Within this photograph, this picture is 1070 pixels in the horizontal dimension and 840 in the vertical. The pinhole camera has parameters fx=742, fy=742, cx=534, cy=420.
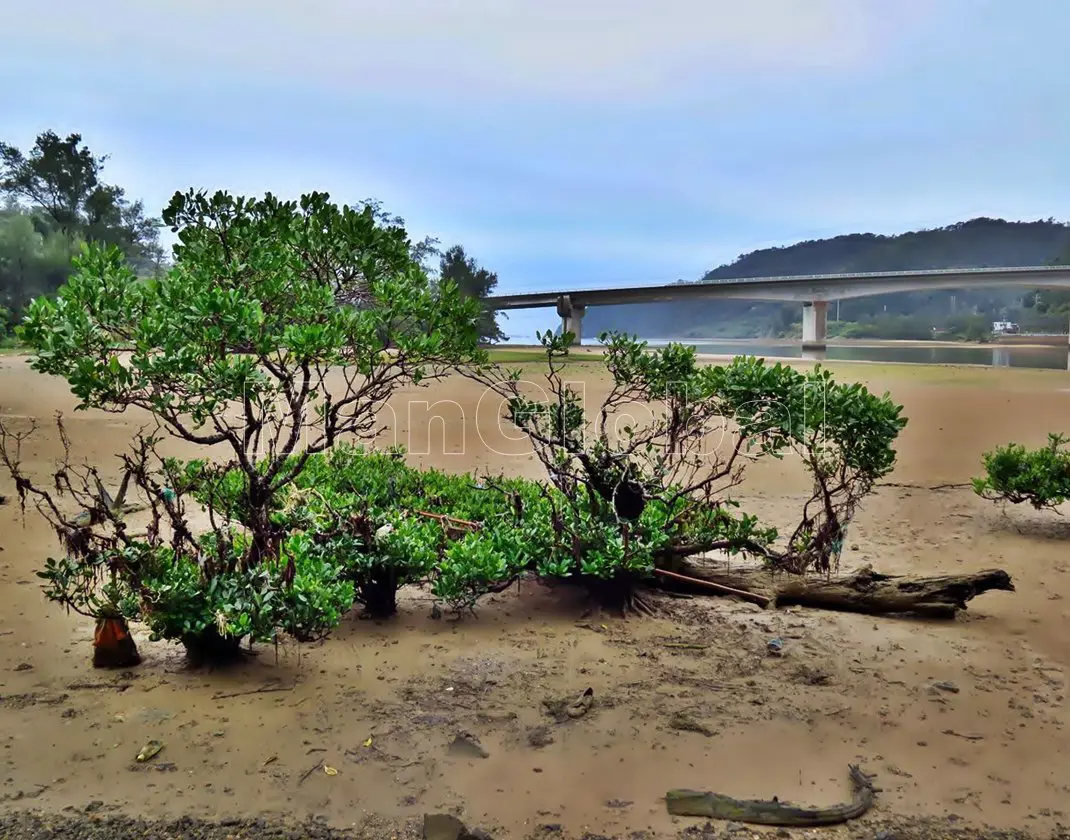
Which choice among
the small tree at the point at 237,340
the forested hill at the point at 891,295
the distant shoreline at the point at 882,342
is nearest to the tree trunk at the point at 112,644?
the small tree at the point at 237,340

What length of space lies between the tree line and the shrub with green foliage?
5.24m

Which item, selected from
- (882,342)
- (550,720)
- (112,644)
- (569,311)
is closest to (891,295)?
(882,342)

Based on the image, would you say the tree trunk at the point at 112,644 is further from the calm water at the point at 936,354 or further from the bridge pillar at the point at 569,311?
the calm water at the point at 936,354

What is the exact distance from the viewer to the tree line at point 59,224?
7.91 m

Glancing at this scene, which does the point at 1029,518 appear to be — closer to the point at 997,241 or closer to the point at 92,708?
the point at 997,241

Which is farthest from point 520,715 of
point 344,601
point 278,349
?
point 278,349

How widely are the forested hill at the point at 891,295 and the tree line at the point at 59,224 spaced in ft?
7.74

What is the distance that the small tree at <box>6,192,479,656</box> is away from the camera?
271cm

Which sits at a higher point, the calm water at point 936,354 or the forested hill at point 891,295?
the forested hill at point 891,295

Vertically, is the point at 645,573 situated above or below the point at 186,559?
below

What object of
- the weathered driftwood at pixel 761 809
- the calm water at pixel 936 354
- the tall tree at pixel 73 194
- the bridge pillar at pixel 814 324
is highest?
the tall tree at pixel 73 194

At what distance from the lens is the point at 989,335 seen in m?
8.05

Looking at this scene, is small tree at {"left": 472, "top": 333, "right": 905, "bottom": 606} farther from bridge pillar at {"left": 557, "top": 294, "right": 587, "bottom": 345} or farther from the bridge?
bridge pillar at {"left": 557, "top": 294, "right": 587, "bottom": 345}

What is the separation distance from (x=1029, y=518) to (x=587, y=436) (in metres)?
3.82
